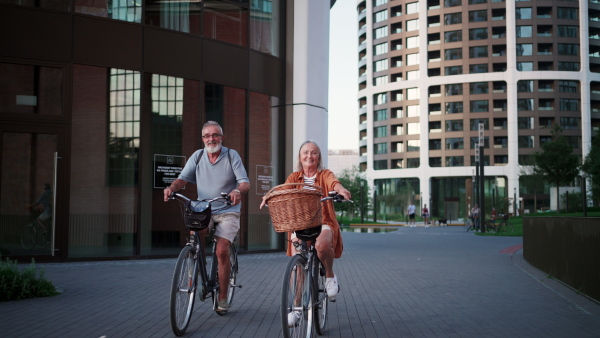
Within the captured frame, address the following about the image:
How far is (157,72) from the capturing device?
49.8 feet

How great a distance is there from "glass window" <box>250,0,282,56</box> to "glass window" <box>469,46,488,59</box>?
71.9 metres

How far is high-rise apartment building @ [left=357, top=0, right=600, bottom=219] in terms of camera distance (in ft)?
274

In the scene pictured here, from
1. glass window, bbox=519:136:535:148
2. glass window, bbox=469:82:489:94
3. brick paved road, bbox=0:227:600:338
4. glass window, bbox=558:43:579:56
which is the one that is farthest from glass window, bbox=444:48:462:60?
brick paved road, bbox=0:227:600:338

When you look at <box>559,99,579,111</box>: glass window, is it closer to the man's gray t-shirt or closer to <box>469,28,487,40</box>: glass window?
<box>469,28,487,40</box>: glass window

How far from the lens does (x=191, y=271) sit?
6.25m

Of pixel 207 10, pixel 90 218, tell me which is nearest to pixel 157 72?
pixel 207 10

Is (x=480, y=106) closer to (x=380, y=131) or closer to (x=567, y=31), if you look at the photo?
(x=567, y=31)

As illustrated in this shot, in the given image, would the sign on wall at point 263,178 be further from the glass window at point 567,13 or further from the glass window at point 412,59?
the glass window at point 567,13

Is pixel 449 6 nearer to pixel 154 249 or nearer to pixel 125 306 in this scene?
pixel 154 249

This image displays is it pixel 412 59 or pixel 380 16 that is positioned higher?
pixel 380 16

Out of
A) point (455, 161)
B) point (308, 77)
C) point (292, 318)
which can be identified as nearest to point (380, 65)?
point (455, 161)

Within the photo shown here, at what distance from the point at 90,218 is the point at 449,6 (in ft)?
264

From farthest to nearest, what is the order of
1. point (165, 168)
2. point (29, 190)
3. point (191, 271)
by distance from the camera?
1. point (165, 168)
2. point (29, 190)
3. point (191, 271)

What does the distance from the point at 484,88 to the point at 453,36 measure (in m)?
8.03
